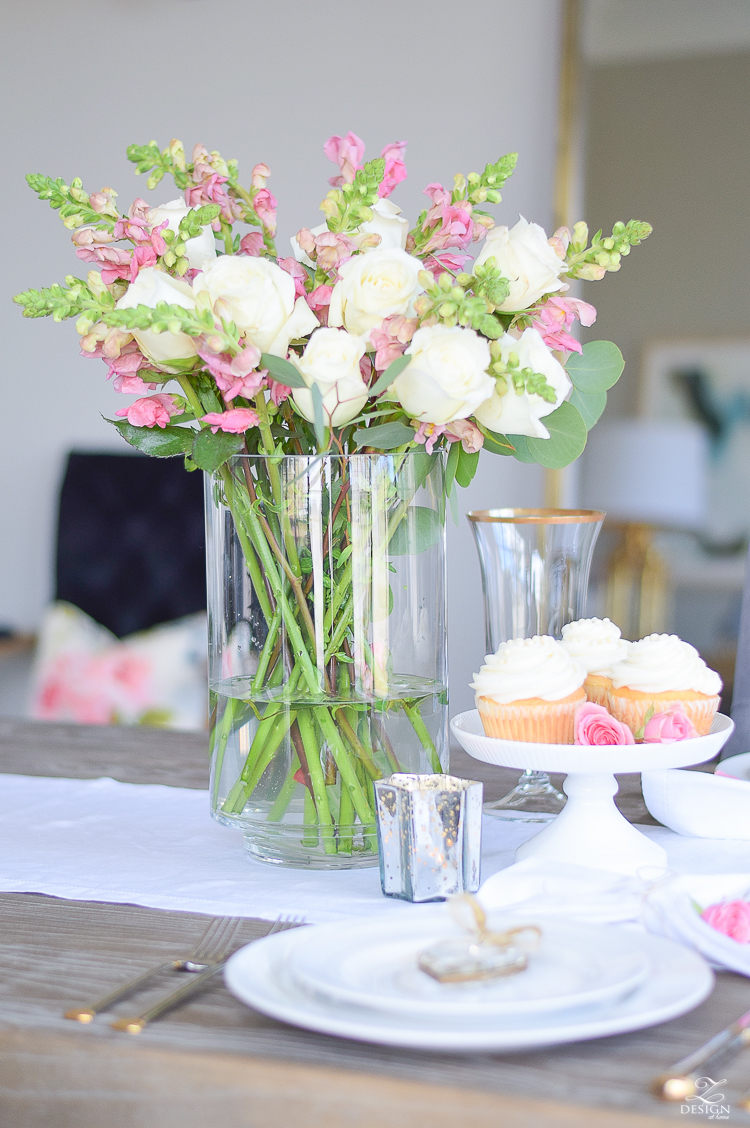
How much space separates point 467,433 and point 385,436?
2.7 inches

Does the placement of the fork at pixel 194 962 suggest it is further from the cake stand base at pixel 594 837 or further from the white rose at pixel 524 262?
the white rose at pixel 524 262

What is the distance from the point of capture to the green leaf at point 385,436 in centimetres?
75

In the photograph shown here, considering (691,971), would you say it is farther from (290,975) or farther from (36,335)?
(36,335)

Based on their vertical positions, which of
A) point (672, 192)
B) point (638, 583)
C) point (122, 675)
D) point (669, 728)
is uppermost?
point (672, 192)

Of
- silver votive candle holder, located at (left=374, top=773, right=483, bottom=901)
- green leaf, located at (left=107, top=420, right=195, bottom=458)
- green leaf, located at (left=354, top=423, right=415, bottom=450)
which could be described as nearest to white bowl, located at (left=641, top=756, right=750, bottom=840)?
silver votive candle holder, located at (left=374, top=773, right=483, bottom=901)

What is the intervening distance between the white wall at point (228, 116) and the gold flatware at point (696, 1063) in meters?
1.66

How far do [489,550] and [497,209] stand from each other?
66.1 inches

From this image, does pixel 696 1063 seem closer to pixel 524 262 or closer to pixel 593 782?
pixel 593 782

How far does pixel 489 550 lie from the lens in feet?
3.06

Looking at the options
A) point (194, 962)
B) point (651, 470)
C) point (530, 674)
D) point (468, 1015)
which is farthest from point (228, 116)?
point (468, 1015)

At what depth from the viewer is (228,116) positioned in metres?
2.65

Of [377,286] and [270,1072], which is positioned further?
[377,286]

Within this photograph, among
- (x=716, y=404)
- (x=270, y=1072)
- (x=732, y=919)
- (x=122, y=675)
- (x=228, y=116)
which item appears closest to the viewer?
(x=270, y=1072)

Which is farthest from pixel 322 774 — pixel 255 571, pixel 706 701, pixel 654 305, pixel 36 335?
pixel 36 335
